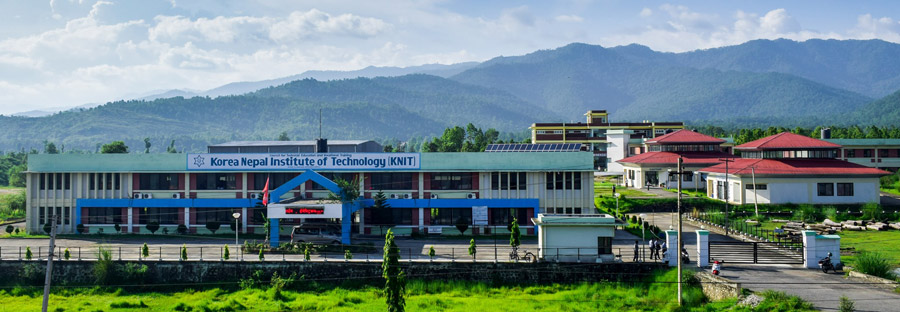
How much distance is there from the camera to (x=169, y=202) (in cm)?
5209

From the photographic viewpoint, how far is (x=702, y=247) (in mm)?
35750

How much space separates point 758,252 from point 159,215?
42620 millimetres

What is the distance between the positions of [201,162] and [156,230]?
613cm

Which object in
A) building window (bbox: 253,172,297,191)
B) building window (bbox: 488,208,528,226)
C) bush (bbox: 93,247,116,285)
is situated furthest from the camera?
building window (bbox: 253,172,297,191)

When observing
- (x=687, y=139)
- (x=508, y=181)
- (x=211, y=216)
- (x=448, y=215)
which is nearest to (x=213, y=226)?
(x=211, y=216)

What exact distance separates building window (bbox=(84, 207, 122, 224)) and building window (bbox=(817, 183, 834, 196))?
59.5 m

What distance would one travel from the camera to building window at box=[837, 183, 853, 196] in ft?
199

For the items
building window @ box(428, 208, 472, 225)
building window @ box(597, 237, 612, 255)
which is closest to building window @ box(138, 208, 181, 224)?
building window @ box(428, 208, 472, 225)

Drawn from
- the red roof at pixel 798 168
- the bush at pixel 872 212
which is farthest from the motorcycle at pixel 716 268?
the red roof at pixel 798 168

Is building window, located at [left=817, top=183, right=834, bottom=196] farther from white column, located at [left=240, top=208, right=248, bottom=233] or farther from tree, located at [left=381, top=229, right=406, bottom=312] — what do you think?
white column, located at [left=240, top=208, right=248, bottom=233]

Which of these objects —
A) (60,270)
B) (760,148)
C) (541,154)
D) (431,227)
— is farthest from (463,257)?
(760,148)

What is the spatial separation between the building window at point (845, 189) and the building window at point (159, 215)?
56.7 metres

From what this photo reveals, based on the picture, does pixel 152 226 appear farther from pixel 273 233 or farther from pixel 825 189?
pixel 825 189

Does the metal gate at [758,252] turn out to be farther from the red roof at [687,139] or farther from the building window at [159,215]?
the red roof at [687,139]
